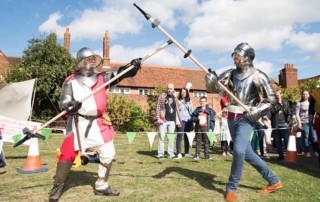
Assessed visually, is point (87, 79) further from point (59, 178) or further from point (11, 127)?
point (11, 127)

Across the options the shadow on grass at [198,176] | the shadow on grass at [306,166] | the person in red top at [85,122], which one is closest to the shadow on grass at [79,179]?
the person in red top at [85,122]

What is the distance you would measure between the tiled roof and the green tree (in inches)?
480

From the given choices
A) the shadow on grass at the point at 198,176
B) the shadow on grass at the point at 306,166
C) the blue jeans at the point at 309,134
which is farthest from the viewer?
the blue jeans at the point at 309,134

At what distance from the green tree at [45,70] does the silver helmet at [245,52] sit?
799 inches

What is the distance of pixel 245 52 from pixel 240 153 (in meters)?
1.57

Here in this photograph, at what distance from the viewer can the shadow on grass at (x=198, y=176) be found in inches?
209

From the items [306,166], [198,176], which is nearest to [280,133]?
[306,166]

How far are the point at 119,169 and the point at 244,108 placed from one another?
3.38 metres

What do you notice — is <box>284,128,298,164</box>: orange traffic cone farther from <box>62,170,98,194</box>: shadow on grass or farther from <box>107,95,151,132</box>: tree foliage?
<box>107,95,151,132</box>: tree foliage

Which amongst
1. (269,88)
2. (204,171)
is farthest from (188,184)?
(269,88)

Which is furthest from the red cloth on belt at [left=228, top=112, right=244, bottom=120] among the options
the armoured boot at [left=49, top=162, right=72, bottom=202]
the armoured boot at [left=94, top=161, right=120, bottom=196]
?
the armoured boot at [left=49, top=162, right=72, bottom=202]

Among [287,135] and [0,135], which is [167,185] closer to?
[0,135]

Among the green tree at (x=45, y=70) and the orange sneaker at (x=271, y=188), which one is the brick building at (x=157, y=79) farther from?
the orange sneaker at (x=271, y=188)

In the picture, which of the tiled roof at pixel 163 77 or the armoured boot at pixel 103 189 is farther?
the tiled roof at pixel 163 77
